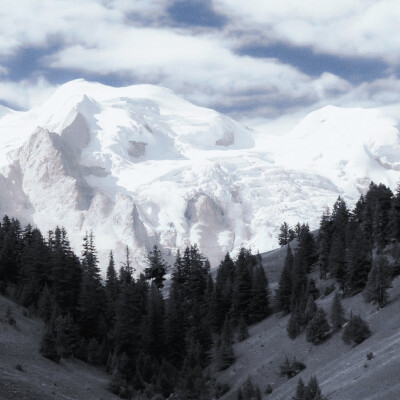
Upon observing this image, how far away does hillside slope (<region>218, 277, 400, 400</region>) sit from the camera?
42125 millimetres

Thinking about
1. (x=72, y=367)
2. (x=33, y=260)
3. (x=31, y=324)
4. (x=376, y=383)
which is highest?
(x=33, y=260)

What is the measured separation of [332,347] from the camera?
186 ft

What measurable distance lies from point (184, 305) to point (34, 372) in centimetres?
3884

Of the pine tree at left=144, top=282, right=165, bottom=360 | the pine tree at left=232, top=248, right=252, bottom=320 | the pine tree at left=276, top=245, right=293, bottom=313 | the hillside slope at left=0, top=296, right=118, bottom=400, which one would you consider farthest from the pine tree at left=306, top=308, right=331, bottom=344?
the pine tree at left=232, top=248, right=252, bottom=320

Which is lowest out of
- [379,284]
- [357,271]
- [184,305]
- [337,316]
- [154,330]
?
[337,316]

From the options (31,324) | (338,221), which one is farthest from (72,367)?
(338,221)

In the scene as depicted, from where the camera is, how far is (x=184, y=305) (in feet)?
280

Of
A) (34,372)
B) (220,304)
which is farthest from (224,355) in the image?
(34,372)

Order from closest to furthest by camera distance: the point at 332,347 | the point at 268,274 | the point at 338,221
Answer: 1. the point at 332,347
2. the point at 338,221
3. the point at 268,274

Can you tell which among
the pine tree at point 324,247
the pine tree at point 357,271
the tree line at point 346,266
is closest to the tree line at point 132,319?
the tree line at point 346,266

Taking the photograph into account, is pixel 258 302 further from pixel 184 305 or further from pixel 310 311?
pixel 310 311

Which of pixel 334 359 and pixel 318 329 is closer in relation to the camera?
pixel 334 359

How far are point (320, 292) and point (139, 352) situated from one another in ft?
75.1

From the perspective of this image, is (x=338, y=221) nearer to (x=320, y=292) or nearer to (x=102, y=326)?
(x=320, y=292)
